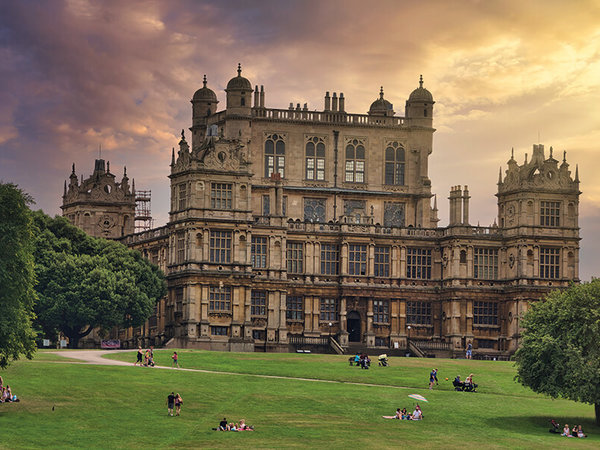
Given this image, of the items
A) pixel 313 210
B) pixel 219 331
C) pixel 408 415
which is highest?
pixel 313 210

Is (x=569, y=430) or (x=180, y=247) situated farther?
(x=180, y=247)

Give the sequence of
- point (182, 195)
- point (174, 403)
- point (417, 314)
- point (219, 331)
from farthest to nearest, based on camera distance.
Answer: point (417, 314)
point (182, 195)
point (219, 331)
point (174, 403)

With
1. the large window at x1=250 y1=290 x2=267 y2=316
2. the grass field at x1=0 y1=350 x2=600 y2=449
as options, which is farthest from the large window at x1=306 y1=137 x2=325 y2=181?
the grass field at x1=0 y1=350 x2=600 y2=449

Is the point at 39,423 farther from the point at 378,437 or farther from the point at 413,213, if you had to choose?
the point at 413,213

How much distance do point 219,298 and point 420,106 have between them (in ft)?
117

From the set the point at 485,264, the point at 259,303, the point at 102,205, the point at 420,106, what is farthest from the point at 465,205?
the point at 102,205

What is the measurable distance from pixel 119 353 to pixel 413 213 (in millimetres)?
46487

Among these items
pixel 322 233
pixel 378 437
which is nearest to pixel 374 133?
pixel 322 233

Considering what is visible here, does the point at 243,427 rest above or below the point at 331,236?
below

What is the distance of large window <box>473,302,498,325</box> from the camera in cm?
13475

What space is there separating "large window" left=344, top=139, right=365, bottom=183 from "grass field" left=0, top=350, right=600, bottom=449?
43.9 metres

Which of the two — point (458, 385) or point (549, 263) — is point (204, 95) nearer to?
point (549, 263)

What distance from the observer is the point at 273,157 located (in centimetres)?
13975

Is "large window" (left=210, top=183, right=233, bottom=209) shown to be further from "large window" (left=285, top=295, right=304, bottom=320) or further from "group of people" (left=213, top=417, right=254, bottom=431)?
"group of people" (left=213, top=417, right=254, bottom=431)
